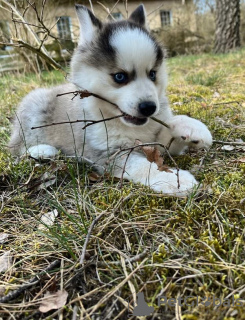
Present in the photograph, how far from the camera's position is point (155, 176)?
82.4 inches

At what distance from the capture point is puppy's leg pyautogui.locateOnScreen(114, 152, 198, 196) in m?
1.93

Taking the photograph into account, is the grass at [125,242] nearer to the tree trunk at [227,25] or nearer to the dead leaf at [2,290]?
the dead leaf at [2,290]

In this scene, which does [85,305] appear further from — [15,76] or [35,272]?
[15,76]

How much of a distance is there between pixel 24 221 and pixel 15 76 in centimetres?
660

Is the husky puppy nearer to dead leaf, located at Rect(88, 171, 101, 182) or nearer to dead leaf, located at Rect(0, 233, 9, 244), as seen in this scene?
dead leaf, located at Rect(88, 171, 101, 182)

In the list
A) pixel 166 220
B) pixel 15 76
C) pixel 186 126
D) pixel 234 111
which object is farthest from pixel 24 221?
pixel 15 76

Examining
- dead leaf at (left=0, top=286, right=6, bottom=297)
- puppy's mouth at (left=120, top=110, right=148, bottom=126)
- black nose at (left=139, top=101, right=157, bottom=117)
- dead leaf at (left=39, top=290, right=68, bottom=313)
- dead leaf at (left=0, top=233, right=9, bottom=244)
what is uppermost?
black nose at (left=139, top=101, right=157, bottom=117)

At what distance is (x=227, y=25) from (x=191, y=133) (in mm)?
10427

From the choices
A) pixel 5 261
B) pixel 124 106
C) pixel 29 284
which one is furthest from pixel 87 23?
pixel 29 284

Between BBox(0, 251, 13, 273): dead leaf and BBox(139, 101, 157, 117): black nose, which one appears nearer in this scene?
BBox(0, 251, 13, 273): dead leaf

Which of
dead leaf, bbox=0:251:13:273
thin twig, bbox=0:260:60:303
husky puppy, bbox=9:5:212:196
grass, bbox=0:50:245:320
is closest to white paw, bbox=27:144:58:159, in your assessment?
Result: husky puppy, bbox=9:5:212:196

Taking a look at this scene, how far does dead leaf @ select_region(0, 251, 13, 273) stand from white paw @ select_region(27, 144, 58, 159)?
126 cm

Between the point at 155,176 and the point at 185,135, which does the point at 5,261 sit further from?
the point at 185,135

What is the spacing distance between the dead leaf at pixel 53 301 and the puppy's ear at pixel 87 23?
6.95 feet
